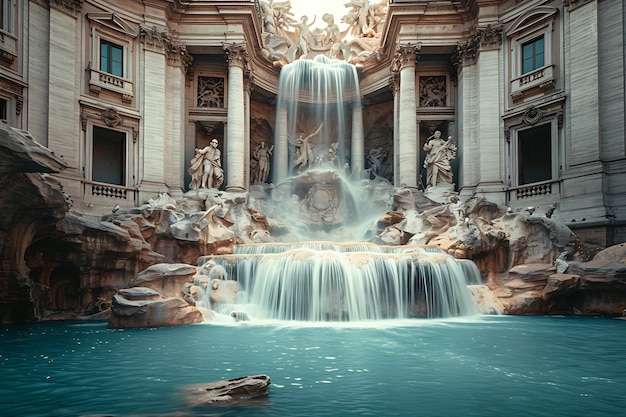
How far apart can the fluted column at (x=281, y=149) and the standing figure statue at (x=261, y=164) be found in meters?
0.47

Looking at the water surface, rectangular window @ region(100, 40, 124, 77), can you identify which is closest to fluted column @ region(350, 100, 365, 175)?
rectangular window @ region(100, 40, 124, 77)

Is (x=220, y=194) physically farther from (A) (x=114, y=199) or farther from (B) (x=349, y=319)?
(B) (x=349, y=319)

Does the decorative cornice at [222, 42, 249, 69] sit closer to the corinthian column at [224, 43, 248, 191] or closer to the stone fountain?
the corinthian column at [224, 43, 248, 191]

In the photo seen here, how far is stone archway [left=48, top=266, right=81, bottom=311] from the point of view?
1391 cm

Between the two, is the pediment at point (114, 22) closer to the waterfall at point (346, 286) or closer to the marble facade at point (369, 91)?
the marble facade at point (369, 91)

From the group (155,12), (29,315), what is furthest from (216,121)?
(29,315)

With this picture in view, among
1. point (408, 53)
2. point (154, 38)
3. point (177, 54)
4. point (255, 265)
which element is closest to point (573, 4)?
point (408, 53)

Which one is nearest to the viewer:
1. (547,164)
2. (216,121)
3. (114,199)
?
(114,199)

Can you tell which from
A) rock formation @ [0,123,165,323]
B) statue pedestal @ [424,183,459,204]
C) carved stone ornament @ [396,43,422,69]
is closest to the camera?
rock formation @ [0,123,165,323]

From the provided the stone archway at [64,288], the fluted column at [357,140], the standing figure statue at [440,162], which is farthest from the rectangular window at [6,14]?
the standing figure statue at [440,162]

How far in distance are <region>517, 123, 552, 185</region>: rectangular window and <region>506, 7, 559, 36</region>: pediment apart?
15.1ft

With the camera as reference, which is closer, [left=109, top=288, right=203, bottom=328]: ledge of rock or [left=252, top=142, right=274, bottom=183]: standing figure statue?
[left=109, top=288, right=203, bottom=328]: ledge of rock

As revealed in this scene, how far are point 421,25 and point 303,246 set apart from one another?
1307 cm

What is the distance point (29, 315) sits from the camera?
11977 millimetres
